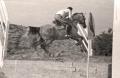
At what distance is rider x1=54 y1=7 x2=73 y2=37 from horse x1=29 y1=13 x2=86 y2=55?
37 millimetres

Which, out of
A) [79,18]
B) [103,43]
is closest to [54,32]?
[79,18]

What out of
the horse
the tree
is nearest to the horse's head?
the horse

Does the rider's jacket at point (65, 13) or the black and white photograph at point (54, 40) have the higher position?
the rider's jacket at point (65, 13)

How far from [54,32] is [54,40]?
10 cm

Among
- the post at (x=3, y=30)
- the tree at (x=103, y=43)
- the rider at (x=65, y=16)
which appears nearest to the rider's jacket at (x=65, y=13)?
the rider at (x=65, y=16)

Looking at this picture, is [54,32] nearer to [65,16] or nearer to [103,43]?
Result: [65,16]

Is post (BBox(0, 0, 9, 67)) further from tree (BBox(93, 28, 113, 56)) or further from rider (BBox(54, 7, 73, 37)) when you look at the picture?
tree (BBox(93, 28, 113, 56))

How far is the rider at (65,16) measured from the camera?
3615 millimetres

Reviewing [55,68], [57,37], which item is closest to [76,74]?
[55,68]

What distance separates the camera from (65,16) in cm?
362

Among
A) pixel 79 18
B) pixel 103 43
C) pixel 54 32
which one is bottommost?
pixel 103 43

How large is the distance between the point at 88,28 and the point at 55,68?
0.64 meters

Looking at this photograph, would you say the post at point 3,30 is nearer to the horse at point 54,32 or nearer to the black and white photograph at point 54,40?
the black and white photograph at point 54,40

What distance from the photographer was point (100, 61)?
362cm
